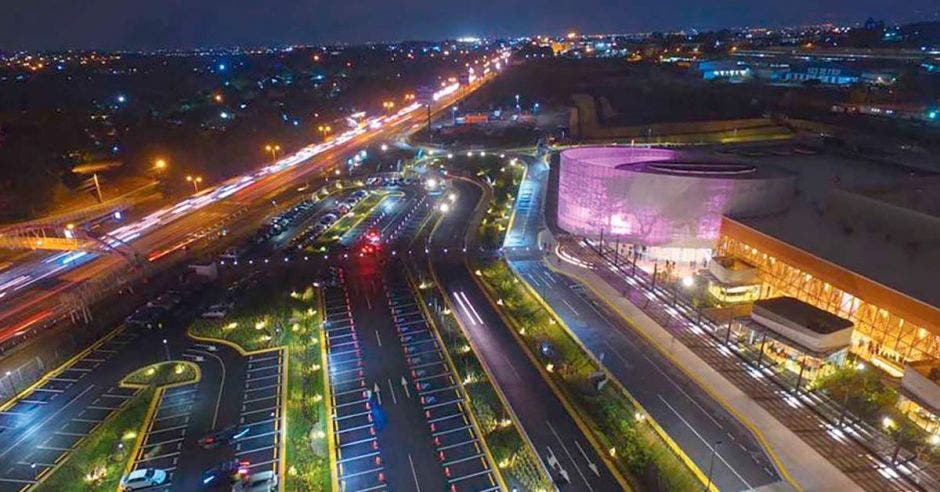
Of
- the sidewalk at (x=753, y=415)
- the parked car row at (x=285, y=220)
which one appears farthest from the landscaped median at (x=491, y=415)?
the parked car row at (x=285, y=220)

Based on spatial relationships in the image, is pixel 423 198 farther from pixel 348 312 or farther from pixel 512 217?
pixel 348 312

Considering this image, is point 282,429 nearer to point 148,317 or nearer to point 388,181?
point 148,317

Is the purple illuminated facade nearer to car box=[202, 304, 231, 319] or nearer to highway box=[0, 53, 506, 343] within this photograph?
car box=[202, 304, 231, 319]

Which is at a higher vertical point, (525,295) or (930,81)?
(930,81)

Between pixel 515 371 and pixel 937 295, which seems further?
pixel 515 371

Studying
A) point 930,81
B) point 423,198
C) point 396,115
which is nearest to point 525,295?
point 423,198

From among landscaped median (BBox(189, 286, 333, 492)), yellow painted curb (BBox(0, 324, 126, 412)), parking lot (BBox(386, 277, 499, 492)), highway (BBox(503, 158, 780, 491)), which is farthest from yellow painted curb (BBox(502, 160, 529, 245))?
yellow painted curb (BBox(0, 324, 126, 412))
